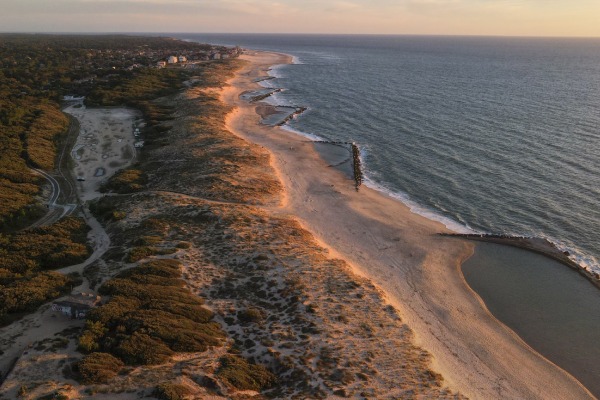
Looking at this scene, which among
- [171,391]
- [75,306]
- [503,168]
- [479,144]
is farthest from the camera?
[479,144]

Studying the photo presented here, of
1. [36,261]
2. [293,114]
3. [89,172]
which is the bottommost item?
[36,261]

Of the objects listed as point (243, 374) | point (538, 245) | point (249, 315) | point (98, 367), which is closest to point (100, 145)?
point (249, 315)

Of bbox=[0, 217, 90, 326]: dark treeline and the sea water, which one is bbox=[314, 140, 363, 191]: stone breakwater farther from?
bbox=[0, 217, 90, 326]: dark treeline

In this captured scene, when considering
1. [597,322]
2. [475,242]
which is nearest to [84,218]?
[475,242]

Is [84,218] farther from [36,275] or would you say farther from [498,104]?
[498,104]

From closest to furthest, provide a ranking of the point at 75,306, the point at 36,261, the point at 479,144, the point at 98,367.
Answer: the point at 98,367, the point at 75,306, the point at 36,261, the point at 479,144

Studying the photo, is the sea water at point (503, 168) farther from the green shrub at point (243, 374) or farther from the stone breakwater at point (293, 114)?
the green shrub at point (243, 374)

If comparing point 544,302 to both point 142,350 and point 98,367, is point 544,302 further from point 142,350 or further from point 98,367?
point 98,367
